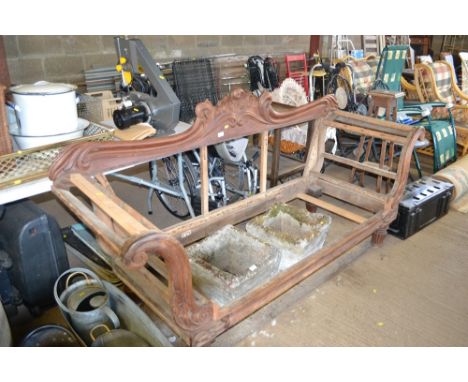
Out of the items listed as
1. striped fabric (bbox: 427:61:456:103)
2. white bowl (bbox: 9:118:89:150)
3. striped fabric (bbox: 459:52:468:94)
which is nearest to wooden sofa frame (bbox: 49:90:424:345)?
white bowl (bbox: 9:118:89:150)

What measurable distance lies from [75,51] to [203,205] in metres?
2.32

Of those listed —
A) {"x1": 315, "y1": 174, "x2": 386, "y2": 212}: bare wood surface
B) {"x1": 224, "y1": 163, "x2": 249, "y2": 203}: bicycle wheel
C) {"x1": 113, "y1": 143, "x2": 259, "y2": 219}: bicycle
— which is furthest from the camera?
{"x1": 224, "y1": 163, "x2": 249, "y2": 203}: bicycle wheel

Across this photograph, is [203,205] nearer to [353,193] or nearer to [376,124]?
[353,193]

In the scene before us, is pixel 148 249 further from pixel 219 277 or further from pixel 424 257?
pixel 424 257

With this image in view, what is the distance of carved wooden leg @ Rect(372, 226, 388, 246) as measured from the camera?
2.38 metres

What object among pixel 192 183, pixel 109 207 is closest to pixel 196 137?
pixel 109 207

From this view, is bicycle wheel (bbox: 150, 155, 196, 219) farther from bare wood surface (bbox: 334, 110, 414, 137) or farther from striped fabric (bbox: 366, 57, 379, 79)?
striped fabric (bbox: 366, 57, 379, 79)

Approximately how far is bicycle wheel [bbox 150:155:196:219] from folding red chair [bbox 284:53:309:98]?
7.27ft

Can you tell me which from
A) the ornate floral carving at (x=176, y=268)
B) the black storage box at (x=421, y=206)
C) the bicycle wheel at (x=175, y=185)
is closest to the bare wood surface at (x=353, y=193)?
the black storage box at (x=421, y=206)

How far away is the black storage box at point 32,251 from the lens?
176 centimetres

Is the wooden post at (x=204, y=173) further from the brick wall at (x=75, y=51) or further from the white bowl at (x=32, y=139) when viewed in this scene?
the brick wall at (x=75, y=51)

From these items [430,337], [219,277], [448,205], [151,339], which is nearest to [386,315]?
[430,337]

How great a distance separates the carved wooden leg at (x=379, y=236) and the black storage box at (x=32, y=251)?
1.76 meters

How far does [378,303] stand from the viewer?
202 centimetres
